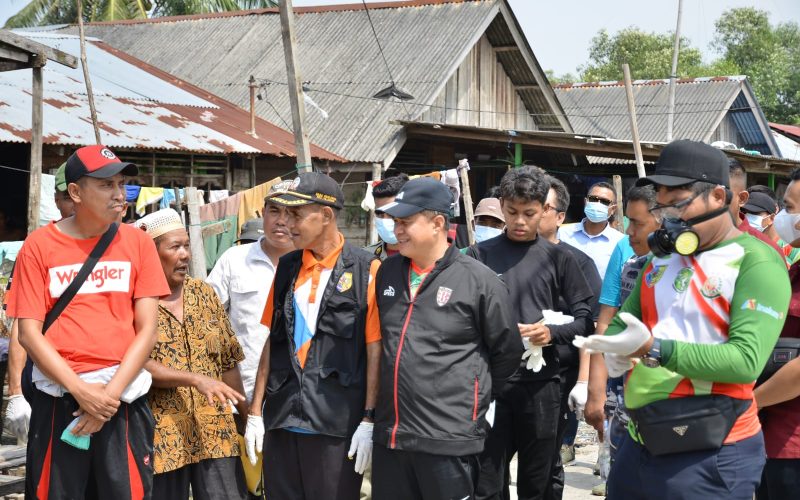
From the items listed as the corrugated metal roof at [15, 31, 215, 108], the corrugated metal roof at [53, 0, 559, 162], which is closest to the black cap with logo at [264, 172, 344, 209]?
the corrugated metal roof at [15, 31, 215, 108]

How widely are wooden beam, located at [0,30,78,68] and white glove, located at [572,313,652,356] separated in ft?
23.8

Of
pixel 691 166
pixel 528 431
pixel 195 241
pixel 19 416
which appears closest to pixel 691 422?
pixel 691 166

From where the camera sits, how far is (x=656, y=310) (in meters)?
3.45

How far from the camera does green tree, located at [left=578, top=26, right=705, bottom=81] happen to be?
47.3m

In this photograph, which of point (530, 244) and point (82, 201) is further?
point (530, 244)

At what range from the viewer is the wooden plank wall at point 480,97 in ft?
69.5

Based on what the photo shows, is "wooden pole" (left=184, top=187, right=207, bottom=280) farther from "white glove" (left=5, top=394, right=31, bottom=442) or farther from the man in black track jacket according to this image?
the man in black track jacket

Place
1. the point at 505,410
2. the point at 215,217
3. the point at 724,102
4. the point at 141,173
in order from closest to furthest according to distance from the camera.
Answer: the point at 505,410, the point at 215,217, the point at 141,173, the point at 724,102

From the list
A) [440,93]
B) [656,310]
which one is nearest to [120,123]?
[440,93]

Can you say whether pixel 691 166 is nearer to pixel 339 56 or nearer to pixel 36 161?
pixel 36 161

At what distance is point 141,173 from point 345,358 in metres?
12.1

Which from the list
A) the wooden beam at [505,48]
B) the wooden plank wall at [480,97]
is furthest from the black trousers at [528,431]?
→ the wooden beam at [505,48]

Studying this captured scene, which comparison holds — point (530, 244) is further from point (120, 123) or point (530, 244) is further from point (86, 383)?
point (120, 123)

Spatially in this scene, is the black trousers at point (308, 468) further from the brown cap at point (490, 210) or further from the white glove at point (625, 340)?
the brown cap at point (490, 210)
